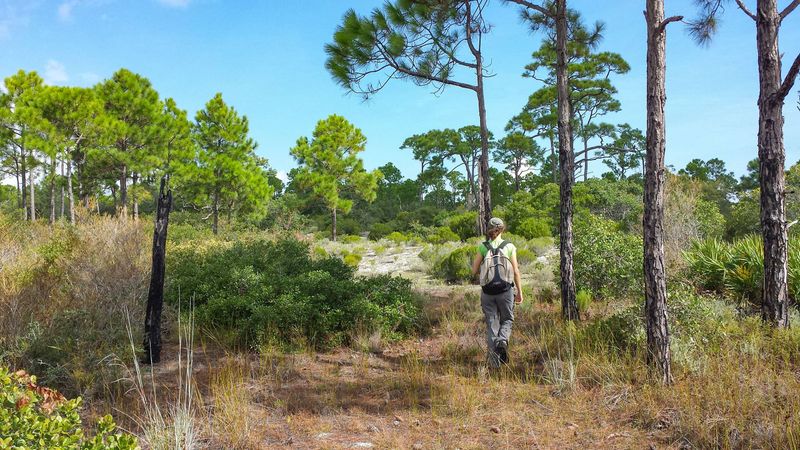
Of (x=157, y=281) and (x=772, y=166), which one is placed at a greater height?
(x=772, y=166)

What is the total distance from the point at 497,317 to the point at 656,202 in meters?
2.06

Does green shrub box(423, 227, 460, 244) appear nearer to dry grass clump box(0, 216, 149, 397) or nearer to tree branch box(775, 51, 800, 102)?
dry grass clump box(0, 216, 149, 397)

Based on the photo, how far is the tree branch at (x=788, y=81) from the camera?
5.39 meters

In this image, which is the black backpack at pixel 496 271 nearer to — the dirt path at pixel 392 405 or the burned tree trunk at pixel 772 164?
the dirt path at pixel 392 405

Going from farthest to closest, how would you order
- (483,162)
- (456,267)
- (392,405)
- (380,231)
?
(380,231) < (456,267) < (483,162) < (392,405)

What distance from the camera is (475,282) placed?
36.6ft

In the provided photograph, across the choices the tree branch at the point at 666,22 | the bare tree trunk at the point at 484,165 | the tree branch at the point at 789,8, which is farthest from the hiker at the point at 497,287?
the tree branch at the point at 789,8

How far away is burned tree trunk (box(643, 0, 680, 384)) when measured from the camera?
455cm

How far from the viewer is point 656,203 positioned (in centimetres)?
457

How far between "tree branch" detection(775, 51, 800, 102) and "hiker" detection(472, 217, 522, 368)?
3626 mm

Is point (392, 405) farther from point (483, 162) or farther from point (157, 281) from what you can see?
point (483, 162)

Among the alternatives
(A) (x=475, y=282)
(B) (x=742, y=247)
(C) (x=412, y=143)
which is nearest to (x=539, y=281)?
(A) (x=475, y=282)

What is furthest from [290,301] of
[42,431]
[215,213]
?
[215,213]

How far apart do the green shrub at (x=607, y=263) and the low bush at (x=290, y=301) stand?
3.08m
